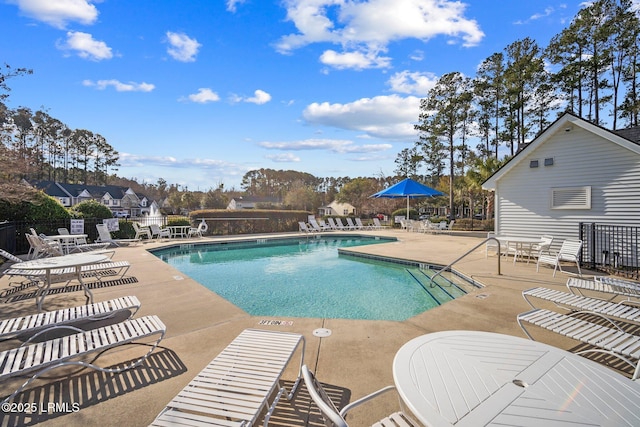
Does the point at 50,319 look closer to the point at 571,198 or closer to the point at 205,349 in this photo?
the point at 205,349

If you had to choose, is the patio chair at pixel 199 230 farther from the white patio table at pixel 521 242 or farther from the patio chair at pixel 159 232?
the white patio table at pixel 521 242

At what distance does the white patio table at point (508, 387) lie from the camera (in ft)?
4.34

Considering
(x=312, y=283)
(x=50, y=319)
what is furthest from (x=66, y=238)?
(x=50, y=319)

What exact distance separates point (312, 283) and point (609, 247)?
801 cm

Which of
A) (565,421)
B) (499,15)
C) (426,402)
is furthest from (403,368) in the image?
(499,15)

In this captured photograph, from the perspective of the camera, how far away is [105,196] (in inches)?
1836

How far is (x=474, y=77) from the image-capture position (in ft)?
83.7

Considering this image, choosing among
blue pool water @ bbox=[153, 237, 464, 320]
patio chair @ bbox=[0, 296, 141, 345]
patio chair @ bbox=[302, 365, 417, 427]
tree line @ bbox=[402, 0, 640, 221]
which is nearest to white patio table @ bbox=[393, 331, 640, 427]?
patio chair @ bbox=[302, 365, 417, 427]

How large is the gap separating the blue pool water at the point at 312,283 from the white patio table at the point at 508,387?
11.1 feet

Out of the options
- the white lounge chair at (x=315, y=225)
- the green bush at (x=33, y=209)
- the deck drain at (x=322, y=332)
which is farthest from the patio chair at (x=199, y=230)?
the deck drain at (x=322, y=332)

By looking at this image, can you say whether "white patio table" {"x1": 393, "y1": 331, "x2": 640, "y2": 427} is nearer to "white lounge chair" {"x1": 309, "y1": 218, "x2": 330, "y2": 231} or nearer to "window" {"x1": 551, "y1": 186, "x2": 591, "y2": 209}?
"window" {"x1": 551, "y1": 186, "x2": 591, "y2": 209}

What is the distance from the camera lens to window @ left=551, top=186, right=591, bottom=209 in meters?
8.53

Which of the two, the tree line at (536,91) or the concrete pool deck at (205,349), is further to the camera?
the tree line at (536,91)

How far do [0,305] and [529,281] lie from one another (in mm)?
9487
